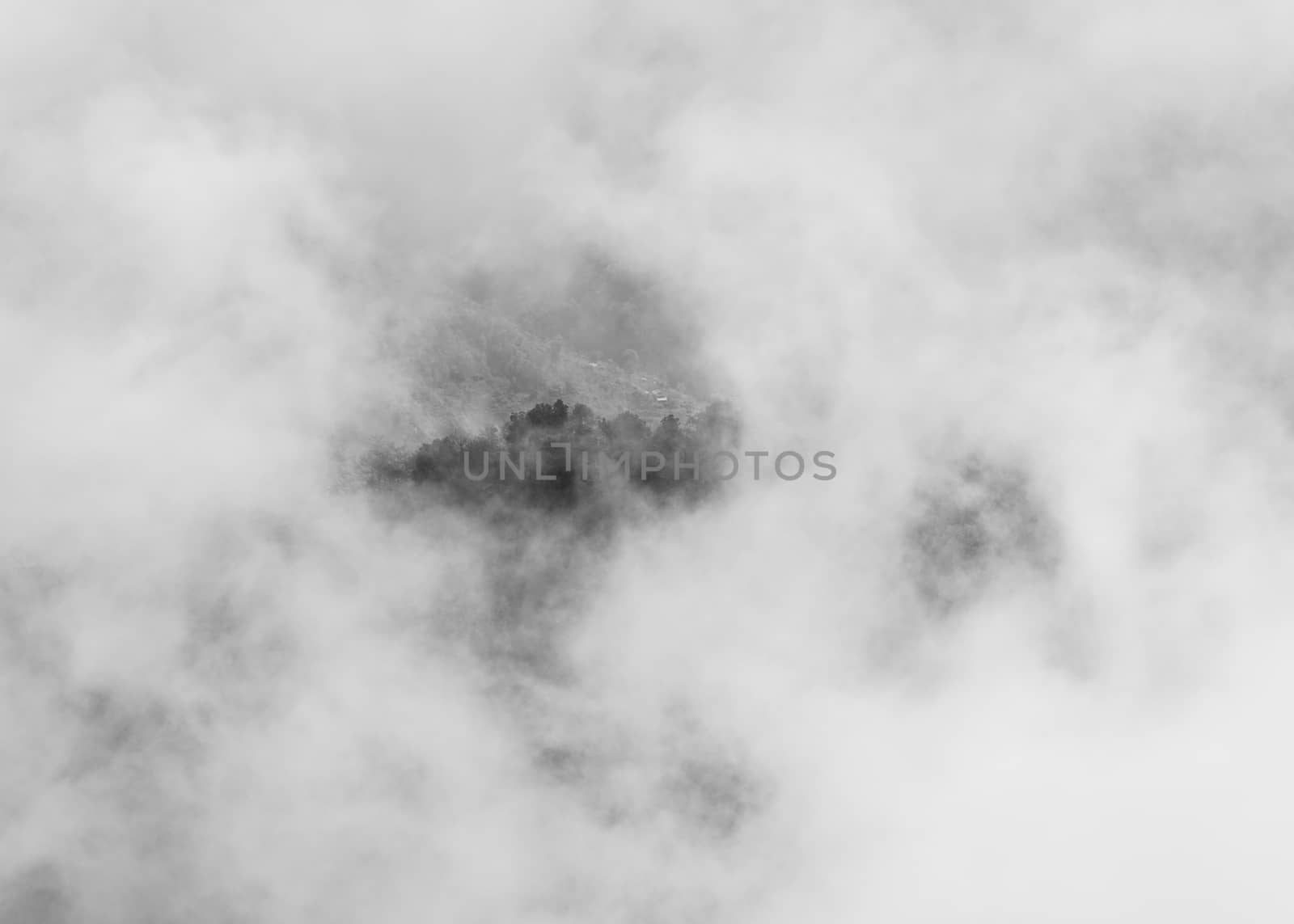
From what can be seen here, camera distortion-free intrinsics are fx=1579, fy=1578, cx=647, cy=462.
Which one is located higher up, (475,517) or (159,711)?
(475,517)

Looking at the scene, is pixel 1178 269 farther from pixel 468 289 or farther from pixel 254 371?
pixel 254 371

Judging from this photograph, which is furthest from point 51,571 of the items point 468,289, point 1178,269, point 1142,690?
point 1178,269

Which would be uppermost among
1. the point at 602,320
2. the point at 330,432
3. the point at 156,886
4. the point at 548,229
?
the point at 548,229

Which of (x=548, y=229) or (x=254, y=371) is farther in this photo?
(x=548, y=229)

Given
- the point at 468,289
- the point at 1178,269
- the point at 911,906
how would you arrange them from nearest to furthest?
the point at 911,906 → the point at 468,289 → the point at 1178,269

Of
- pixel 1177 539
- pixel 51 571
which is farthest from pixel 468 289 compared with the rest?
pixel 1177 539

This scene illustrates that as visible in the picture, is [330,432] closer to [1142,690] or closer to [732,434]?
[732,434]

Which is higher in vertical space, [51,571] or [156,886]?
[51,571]

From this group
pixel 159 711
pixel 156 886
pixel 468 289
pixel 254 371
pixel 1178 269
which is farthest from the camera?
pixel 1178 269

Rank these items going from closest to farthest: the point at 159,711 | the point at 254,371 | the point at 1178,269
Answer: the point at 159,711 < the point at 254,371 < the point at 1178,269
